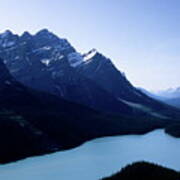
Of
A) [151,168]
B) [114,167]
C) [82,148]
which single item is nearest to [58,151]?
[82,148]

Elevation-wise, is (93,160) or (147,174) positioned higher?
(93,160)

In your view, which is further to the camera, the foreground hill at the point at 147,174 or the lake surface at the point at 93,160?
the lake surface at the point at 93,160

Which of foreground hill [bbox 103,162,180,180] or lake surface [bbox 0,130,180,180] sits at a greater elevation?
lake surface [bbox 0,130,180,180]

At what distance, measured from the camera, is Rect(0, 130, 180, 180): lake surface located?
354 ft

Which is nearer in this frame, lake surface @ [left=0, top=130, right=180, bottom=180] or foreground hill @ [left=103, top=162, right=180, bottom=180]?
foreground hill @ [left=103, top=162, right=180, bottom=180]

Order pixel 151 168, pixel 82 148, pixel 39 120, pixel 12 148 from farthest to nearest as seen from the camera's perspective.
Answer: pixel 39 120
pixel 82 148
pixel 12 148
pixel 151 168

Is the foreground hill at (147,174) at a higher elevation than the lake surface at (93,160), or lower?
lower

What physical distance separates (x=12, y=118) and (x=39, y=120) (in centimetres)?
1574

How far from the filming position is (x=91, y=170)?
111812mm

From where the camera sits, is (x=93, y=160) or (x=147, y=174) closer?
(x=147, y=174)

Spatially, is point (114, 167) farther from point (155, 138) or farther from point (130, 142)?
point (155, 138)

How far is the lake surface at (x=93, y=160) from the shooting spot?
10781 cm

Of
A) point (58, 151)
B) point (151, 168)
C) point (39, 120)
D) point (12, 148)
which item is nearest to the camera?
point (151, 168)

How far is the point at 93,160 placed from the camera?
13138 centimetres
